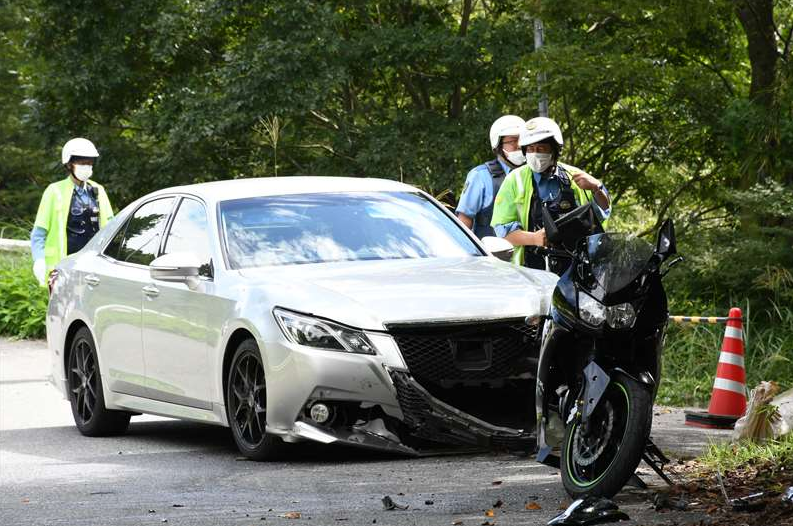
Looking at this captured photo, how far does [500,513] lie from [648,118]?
13577 mm

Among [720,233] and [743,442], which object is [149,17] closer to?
[720,233]

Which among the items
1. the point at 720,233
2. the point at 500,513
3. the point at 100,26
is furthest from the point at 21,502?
the point at 100,26

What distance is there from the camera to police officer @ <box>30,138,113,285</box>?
13.4 m

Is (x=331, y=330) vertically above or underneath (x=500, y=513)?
above

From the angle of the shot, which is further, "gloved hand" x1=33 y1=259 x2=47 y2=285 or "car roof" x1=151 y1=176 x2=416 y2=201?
"gloved hand" x1=33 y1=259 x2=47 y2=285

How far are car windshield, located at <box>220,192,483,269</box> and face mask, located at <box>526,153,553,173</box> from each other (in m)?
0.59

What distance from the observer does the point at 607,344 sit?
6.85 m

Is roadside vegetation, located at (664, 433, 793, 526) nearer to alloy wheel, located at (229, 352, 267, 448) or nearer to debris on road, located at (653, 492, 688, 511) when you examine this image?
debris on road, located at (653, 492, 688, 511)

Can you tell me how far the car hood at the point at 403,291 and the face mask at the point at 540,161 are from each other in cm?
96

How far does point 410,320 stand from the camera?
27.4 ft

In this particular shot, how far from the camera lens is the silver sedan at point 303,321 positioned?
8391mm

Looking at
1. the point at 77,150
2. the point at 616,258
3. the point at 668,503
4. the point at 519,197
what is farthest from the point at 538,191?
the point at 77,150

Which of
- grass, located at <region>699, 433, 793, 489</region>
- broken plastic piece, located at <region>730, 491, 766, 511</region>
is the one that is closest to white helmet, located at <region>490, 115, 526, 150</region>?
grass, located at <region>699, 433, 793, 489</region>

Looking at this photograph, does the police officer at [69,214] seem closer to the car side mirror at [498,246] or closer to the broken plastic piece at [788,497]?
the car side mirror at [498,246]
